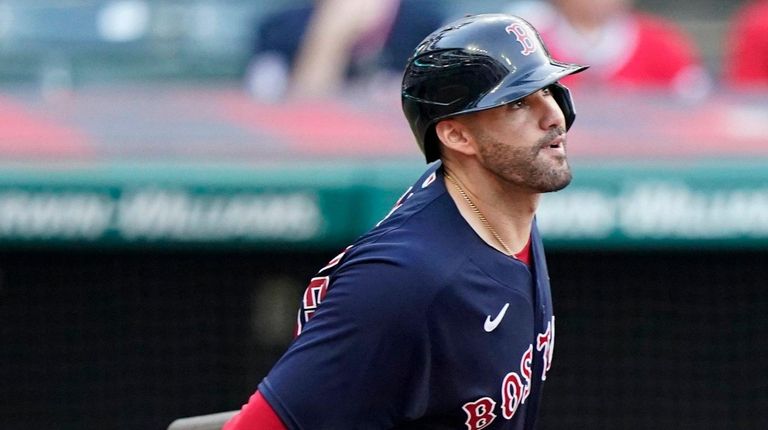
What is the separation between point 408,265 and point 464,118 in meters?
0.28

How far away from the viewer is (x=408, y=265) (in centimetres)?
209

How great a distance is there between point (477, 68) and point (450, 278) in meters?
0.34

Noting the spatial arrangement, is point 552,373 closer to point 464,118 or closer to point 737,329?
point 737,329

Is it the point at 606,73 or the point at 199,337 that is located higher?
the point at 606,73

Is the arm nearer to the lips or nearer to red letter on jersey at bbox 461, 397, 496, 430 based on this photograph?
red letter on jersey at bbox 461, 397, 496, 430

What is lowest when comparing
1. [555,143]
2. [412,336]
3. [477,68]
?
[412,336]

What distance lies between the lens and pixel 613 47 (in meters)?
5.01

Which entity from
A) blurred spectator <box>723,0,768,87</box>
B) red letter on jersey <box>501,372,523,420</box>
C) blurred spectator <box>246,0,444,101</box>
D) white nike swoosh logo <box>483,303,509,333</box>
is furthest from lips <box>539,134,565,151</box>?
blurred spectator <box>723,0,768,87</box>

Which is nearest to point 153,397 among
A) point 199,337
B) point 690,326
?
point 199,337

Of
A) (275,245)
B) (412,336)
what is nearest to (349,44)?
(275,245)

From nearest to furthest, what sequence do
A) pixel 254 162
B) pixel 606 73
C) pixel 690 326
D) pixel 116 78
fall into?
pixel 254 162 → pixel 690 326 → pixel 606 73 → pixel 116 78

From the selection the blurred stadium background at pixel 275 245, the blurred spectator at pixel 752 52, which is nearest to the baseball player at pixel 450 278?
the blurred stadium background at pixel 275 245

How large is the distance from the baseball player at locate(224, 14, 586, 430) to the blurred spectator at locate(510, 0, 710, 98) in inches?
109

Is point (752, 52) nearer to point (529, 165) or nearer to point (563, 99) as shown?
point (563, 99)
